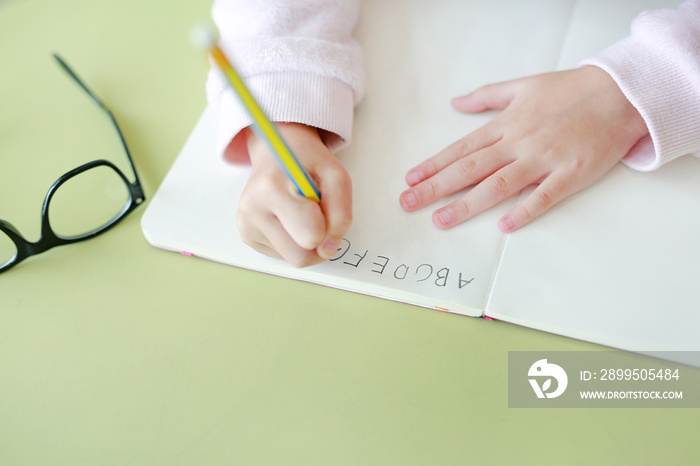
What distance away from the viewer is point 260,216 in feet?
1.42

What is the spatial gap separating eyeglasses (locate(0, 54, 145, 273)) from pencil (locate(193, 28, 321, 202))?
22 centimetres

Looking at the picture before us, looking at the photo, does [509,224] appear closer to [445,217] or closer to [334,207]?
[445,217]

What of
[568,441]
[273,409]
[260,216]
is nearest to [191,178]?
[260,216]

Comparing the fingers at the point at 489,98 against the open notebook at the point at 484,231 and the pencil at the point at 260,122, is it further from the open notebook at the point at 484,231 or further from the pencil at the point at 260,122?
the pencil at the point at 260,122

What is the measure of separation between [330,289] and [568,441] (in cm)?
22

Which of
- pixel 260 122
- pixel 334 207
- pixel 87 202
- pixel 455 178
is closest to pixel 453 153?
pixel 455 178

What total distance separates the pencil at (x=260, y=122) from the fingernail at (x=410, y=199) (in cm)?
10

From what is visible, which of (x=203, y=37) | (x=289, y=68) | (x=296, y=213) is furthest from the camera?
(x=289, y=68)

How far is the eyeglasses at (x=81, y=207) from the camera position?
20.0 inches

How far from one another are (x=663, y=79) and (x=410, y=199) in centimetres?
25

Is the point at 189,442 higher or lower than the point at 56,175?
lower

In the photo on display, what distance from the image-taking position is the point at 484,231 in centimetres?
48

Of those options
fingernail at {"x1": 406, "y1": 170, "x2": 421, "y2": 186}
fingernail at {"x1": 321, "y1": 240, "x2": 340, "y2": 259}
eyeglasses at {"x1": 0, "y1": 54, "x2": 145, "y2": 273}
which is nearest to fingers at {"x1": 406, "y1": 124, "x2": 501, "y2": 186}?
fingernail at {"x1": 406, "y1": 170, "x2": 421, "y2": 186}

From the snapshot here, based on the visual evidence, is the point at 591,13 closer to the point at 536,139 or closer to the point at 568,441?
the point at 536,139
